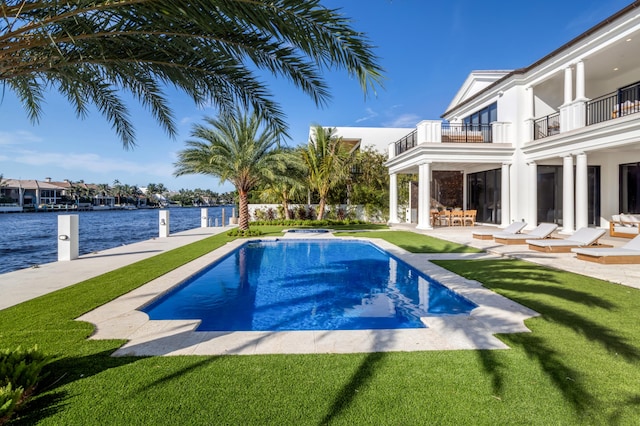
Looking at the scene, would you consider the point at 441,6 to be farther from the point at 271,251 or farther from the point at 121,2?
the point at 121,2

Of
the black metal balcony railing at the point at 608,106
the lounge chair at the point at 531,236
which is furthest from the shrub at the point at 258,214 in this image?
the black metal balcony railing at the point at 608,106

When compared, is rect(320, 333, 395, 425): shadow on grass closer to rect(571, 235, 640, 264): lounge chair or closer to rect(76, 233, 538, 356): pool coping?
rect(76, 233, 538, 356): pool coping

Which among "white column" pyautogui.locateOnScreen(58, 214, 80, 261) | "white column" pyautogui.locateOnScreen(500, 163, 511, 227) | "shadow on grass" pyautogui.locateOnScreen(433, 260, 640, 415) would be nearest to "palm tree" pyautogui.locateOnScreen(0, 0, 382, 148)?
"shadow on grass" pyautogui.locateOnScreen(433, 260, 640, 415)

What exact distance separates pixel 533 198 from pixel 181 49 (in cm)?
1744

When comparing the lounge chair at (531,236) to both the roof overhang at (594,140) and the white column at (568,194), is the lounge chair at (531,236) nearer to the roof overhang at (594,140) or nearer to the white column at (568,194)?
the white column at (568,194)

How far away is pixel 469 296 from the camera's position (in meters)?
6.15

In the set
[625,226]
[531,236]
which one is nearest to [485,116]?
[625,226]

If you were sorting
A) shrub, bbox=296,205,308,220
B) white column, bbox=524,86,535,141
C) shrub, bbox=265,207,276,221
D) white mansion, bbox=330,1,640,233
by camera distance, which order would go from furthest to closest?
shrub, bbox=265,207,276,221 → shrub, bbox=296,205,308,220 → white column, bbox=524,86,535,141 → white mansion, bbox=330,1,640,233

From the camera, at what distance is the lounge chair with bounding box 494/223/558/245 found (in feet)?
39.0

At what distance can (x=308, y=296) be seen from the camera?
7523mm

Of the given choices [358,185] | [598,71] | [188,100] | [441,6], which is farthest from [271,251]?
[598,71]

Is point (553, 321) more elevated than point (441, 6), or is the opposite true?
point (441, 6)

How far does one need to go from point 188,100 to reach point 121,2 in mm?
2534

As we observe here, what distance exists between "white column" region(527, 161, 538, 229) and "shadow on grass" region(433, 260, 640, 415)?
8816 mm
